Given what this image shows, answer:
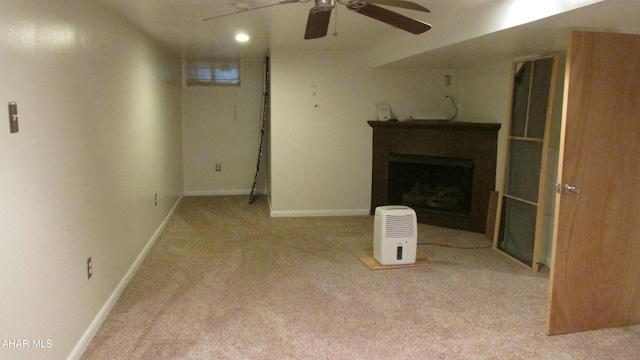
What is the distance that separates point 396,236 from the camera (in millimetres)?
3756

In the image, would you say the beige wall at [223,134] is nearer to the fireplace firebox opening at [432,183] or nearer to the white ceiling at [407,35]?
the white ceiling at [407,35]

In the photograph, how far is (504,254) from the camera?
414cm

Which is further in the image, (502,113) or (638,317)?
(502,113)

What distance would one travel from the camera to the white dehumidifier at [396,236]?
3.72m

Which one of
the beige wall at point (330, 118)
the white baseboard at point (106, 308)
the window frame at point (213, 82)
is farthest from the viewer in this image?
the window frame at point (213, 82)

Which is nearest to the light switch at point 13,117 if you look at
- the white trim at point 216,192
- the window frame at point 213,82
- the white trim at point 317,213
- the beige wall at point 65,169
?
the beige wall at point 65,169

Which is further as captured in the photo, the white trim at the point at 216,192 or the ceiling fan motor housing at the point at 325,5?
the white trim at the point at 216,192

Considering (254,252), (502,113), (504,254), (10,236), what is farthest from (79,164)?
(502,113)

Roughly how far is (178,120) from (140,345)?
4.23 meters

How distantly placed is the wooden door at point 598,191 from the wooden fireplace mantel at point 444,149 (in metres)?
2.06

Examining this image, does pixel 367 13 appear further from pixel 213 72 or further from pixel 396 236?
pixel 213 72

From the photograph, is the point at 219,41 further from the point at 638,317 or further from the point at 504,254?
the point at 638,317

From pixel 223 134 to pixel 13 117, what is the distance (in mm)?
4945

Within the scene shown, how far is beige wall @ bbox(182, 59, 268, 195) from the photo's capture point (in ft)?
21.5
